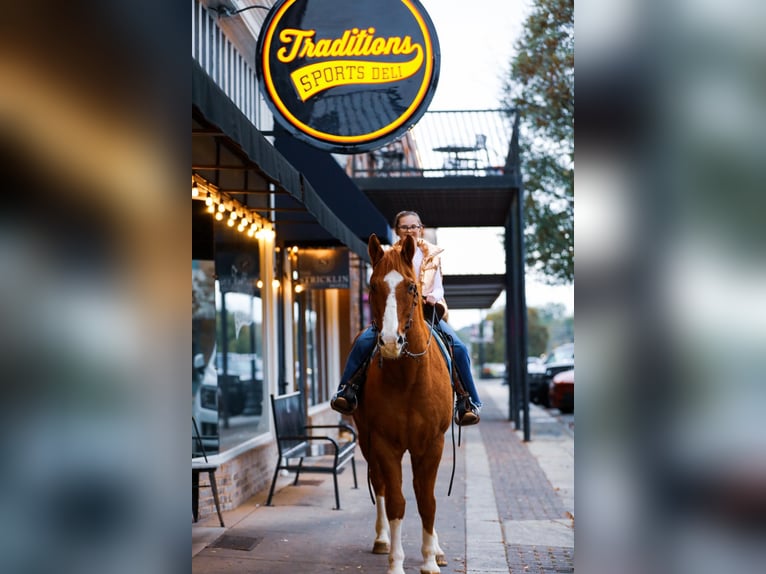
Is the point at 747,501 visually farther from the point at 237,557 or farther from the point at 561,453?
the point at 561,453

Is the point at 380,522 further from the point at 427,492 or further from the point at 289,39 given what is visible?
the point at 289,39

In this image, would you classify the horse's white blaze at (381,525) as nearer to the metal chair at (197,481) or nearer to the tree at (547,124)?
the metal chair at (197,481)

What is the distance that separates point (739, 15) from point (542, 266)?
27.0m

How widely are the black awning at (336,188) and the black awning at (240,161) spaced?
39.5 inches

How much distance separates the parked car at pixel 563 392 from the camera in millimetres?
24797

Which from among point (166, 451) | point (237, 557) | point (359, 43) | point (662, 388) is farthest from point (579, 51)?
point (237, 557)

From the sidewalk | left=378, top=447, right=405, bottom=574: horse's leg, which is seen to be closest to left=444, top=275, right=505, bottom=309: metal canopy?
the sidewalk

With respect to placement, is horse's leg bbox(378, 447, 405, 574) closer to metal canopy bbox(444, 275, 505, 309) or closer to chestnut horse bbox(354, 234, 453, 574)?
chestnut horse bbox(354, 234, 453, 574)

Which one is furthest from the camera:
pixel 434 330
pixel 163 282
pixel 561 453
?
pixel 561 453

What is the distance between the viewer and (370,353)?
279 inches

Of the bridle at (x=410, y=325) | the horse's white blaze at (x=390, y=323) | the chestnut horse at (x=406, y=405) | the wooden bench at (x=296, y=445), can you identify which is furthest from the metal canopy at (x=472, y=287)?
the horse's white blaze at (x=390, y=323)

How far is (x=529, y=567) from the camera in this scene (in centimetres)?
713

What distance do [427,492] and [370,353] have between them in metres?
1.21

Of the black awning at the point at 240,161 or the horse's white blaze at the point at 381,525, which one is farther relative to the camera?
the horse's white blaze at the point at 381,525
